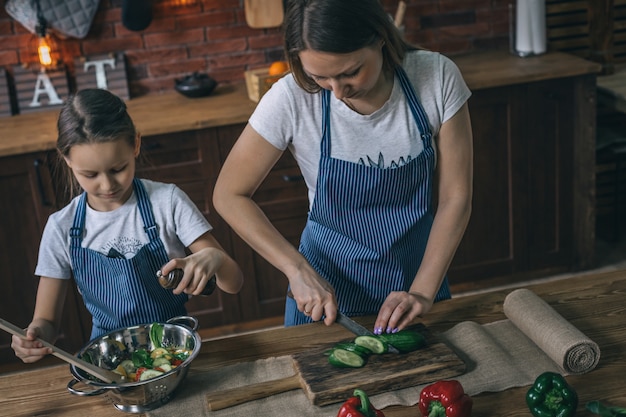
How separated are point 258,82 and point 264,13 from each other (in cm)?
48

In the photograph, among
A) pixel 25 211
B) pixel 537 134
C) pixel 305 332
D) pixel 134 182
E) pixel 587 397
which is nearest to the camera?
pixel 587 397

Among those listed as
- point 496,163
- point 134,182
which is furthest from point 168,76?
point 134,182

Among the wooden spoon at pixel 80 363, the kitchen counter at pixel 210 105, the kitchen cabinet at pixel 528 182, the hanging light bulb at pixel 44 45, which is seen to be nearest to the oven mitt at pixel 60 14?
the hanging light bulb at pixel 44 45

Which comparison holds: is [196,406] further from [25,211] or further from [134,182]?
[25,211]

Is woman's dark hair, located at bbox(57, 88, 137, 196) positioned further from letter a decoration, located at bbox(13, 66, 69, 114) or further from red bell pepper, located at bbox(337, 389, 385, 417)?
letter a decoration, located at bbox(13, 66, 69, 114)

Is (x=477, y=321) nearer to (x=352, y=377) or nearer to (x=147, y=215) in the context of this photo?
(x=352, y=377)

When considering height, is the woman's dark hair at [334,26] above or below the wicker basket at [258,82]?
above

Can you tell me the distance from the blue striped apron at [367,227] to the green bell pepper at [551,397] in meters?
0.55

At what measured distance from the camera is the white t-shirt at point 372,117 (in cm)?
199

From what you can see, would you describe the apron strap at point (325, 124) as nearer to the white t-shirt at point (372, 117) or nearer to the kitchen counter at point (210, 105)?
the white t-shirt at point (372, 117)

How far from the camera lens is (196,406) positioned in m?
1.67

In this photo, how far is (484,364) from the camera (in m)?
1.76

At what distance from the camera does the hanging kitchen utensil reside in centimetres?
383

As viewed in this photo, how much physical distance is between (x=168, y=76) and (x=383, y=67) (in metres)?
2.16
